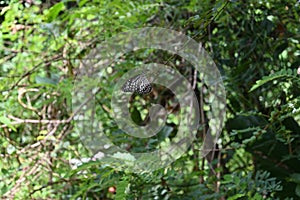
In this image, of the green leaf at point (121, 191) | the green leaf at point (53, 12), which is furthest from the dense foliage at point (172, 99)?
the green leaf at point (121, 191)

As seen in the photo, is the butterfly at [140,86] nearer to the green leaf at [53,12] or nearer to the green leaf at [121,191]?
the green leaf at [121,191]

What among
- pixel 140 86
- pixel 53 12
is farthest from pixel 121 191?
pixel 53 12

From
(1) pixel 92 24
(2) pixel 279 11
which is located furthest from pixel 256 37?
(1) pixel 92 24

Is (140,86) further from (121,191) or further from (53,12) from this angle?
(53,12)

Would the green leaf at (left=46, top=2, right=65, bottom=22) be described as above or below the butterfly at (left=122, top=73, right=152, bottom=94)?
above

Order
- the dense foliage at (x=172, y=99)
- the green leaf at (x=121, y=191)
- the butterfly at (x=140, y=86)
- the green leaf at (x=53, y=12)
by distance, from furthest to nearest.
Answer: the green leaf at (x=53, y=12)
the dense foliage at (x=172, y=99)
the green leaf at (x=121, y=191)
the butterfly at (x=140, y=86)

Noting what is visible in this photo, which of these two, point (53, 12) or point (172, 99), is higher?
point (53, 12)

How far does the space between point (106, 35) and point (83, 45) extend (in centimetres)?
25

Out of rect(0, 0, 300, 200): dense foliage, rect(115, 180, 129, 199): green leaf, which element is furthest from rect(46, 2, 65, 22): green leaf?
rect(115, 180, 129, 199): green leaf

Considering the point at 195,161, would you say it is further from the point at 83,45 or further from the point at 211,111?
the point at 83,45

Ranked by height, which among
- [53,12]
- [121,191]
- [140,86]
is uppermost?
[53,12]

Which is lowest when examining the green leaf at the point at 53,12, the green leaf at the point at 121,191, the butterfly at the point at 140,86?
the green leaf at the point at 121,191

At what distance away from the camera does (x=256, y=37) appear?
4.45 ft

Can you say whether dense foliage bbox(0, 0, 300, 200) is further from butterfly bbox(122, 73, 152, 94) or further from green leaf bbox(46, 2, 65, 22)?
butterfly bbox(122, 73, 152, 94)
